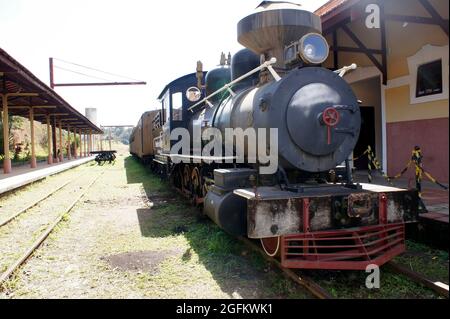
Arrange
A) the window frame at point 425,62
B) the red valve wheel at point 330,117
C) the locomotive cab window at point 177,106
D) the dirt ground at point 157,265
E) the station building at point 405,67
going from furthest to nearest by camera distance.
Answer: the locomotive cab window at point 177,106
the window frame at point 425,62
the station building at point 405,67
the red valve wheel at point 330,117
the dirt ground at point 157,265

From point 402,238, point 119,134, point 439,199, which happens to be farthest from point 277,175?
point 119,134

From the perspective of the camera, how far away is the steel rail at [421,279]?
11.9 ft

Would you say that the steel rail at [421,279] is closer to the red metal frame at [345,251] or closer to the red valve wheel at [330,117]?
the red metal frame at [345,251]

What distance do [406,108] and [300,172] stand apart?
5321 millimetres

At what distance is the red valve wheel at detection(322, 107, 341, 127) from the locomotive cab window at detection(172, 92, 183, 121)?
5.31 metres

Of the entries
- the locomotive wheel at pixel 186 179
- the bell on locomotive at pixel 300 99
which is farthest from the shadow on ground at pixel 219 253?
the bell on locomotive at pixel 300 99

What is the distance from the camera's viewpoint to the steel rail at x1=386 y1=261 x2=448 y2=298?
3637 mm

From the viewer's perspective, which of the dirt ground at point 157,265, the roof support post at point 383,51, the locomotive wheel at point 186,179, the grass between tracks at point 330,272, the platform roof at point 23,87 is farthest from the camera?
the platform roof at point 23,87

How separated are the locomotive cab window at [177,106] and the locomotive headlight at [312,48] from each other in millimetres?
4964

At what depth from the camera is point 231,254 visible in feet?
16.6

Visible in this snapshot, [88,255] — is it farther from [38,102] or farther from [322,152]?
[38,102]

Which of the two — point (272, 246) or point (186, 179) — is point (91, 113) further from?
point (272, 246)
